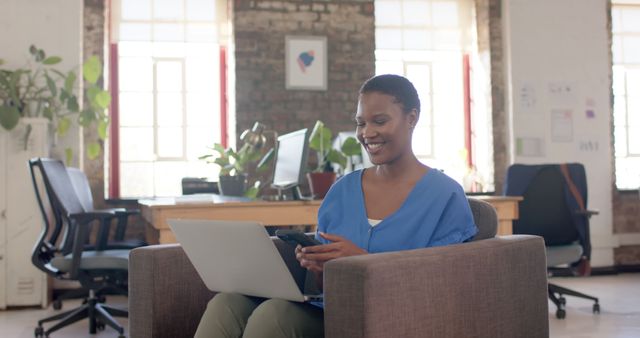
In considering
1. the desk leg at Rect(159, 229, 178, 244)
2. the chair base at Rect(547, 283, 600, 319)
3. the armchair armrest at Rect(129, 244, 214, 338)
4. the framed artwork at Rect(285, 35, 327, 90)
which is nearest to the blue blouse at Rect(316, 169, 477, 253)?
the armchair armrest at Rect(129, 244, 214, 338)

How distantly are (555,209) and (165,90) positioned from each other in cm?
334

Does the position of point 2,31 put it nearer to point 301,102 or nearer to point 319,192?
point 301,102

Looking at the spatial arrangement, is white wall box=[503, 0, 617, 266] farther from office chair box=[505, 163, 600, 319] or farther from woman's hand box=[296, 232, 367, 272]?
woman's hand box=[296, 232, 367, 272]

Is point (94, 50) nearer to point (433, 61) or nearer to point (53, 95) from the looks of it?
point (53, 95)

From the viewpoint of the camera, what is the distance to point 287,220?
375cm

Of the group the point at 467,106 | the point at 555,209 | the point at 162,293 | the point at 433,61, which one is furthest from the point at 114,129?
the point at 162,293

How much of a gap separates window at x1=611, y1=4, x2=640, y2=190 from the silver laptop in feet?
19.1

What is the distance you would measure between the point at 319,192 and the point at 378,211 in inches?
84.3

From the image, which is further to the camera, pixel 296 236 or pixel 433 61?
pixel 433 61

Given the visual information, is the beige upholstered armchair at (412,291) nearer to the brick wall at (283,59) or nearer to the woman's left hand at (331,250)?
the woman's left hand at (331,250)

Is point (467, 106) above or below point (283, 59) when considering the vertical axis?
below

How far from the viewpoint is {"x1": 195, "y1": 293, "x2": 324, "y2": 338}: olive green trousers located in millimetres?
1834

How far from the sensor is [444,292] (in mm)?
1823

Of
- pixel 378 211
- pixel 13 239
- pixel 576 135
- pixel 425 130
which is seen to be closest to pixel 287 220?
pixel 378 211
